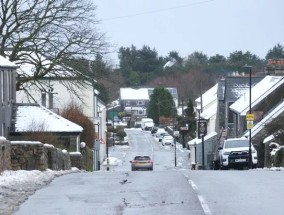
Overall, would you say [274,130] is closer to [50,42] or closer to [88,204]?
[50,42]

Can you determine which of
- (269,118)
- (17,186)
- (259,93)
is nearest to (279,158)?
(269,118)

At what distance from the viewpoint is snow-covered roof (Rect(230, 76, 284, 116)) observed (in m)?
65.2

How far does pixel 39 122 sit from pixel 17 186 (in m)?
29.5

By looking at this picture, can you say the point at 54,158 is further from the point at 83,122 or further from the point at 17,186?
the point at 83,122

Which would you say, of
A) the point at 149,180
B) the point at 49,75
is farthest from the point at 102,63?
the point at 149,180

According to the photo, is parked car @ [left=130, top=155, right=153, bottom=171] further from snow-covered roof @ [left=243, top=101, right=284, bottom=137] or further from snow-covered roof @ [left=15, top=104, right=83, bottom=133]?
snow-covered roof @ [left=15, top=104, right=83, bottom=133]

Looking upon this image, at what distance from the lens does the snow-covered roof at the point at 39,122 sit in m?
49.1

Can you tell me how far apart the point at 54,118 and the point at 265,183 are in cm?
3053

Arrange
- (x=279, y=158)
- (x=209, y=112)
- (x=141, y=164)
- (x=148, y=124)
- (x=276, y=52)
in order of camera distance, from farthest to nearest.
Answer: (x=276, y=52)
(x=148, y=124)
(x=209, y=112)
(x=141, y=164)
(x=279, y=158)

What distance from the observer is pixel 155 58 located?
628 ft

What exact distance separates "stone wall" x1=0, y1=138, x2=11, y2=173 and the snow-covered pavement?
0.34 m

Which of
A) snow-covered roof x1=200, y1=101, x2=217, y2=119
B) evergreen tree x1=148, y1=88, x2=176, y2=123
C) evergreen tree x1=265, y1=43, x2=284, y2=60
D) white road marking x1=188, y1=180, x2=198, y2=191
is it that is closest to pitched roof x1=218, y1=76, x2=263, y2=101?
snow-covered roof x1=200, y1=101, x2=217, y2=119

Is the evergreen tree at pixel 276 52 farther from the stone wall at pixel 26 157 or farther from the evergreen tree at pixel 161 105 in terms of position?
the stone wall at pixel 26 157

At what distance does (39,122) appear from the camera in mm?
49812
